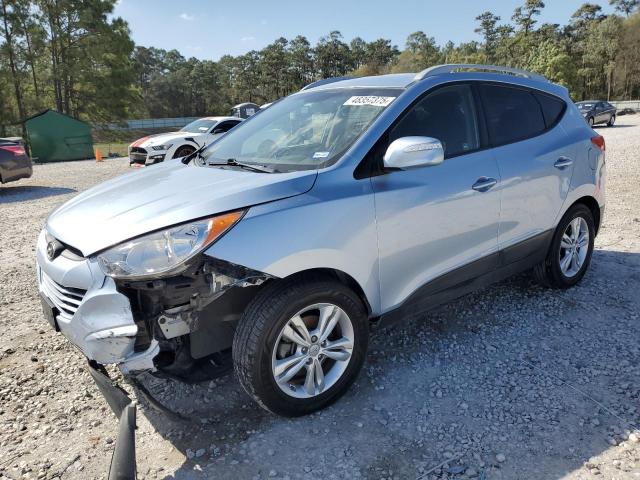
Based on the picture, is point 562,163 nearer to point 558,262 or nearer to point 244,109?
point 558,262

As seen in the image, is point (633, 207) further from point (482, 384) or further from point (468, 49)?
point (468, 49)

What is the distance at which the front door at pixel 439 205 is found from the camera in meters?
2.79

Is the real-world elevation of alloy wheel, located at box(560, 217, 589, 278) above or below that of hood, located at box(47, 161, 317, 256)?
below

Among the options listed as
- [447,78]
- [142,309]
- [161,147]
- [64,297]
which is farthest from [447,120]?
[161,147]

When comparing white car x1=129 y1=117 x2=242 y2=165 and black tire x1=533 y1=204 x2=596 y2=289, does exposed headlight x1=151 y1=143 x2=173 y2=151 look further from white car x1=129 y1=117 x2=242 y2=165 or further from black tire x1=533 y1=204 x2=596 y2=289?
black tire x1=533 y1=204 x2=596 y2=289

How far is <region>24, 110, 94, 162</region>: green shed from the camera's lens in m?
20.9

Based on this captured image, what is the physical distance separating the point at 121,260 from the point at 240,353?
72 cm

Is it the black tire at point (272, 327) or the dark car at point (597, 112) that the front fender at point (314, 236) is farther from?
the dark car at point (597, 112)

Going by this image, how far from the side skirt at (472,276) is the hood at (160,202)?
1030 mm

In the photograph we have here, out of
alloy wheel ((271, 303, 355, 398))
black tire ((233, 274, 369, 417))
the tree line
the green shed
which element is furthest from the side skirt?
the tree line

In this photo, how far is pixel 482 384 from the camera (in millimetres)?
2969

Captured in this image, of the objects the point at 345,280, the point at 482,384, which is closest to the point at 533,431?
the point at 482,384

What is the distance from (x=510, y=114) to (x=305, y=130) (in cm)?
158

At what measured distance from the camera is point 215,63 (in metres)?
87.0
